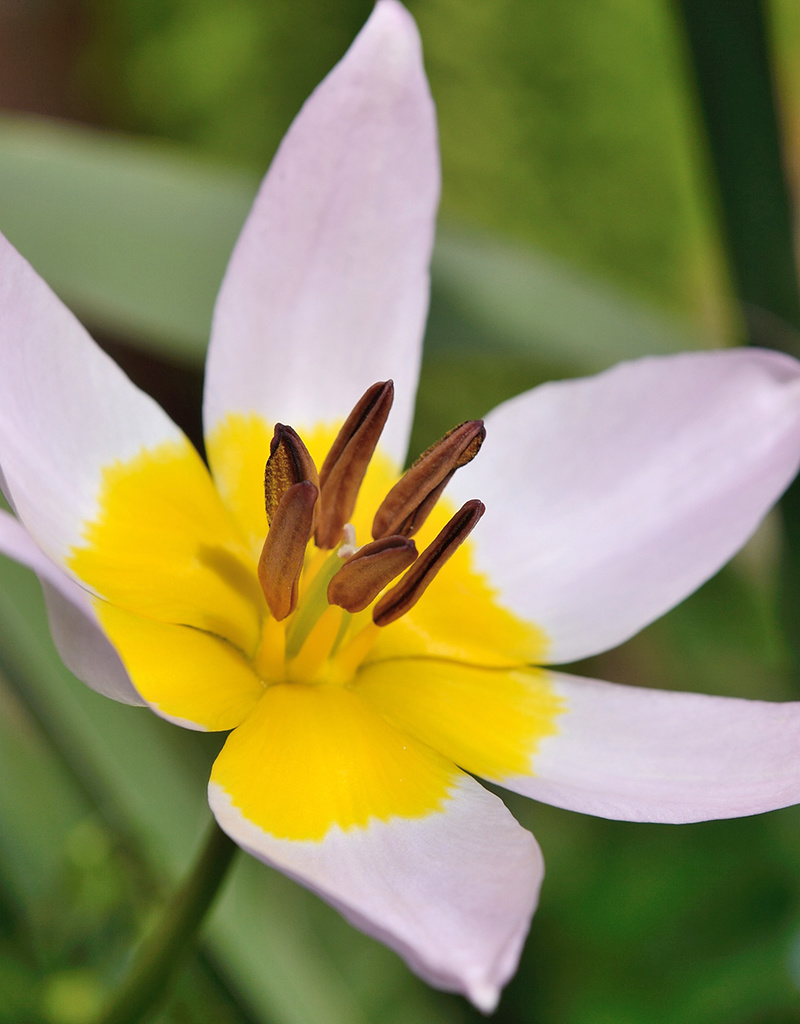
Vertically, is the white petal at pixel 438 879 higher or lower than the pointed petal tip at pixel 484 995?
lower

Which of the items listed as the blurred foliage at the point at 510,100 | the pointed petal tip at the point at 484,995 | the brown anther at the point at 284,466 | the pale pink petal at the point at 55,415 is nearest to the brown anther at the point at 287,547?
the brown anther at the point at 284,466

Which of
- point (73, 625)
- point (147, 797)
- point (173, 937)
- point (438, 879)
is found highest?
point (73, 625)

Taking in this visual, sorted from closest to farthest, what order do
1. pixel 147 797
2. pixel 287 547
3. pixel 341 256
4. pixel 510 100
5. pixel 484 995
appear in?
pixel 484 995, pixel 287 547, pixel 341 256, pixel 147 797, pixel 510 100

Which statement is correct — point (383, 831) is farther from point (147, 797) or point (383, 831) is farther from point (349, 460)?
point (147, 797)

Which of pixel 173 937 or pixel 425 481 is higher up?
pixel 425 481

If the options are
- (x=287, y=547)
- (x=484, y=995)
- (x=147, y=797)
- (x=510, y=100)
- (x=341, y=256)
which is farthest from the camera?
(x=510, y=100)

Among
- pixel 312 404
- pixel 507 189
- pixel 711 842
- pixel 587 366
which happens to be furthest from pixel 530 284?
pixel 507 189

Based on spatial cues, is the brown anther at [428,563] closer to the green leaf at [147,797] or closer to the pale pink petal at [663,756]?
the pale pink petal at [663,756]

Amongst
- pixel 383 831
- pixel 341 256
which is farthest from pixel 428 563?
pixel 341 256
